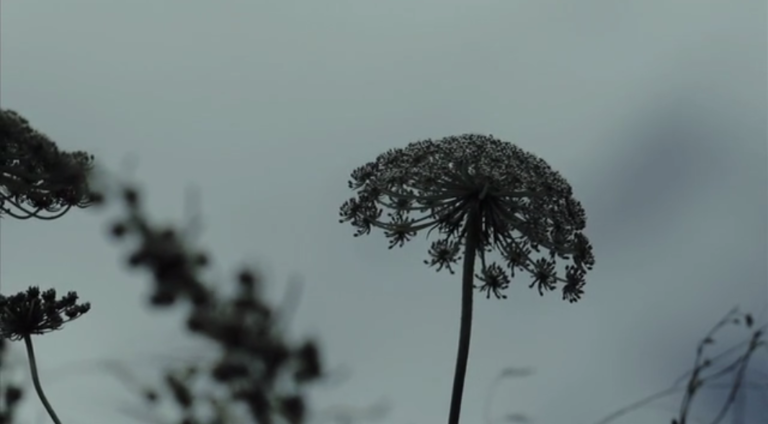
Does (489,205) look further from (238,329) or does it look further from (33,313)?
(238,329)

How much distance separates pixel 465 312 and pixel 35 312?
20.0ft

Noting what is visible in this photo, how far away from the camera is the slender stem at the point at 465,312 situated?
50.4ft

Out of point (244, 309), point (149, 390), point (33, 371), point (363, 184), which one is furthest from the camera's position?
point (363, 184)

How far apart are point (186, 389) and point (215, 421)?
0.58 feet

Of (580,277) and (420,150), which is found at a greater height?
(420,150)

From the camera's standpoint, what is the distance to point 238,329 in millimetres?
2279

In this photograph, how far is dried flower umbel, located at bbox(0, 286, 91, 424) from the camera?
1562 centimetres

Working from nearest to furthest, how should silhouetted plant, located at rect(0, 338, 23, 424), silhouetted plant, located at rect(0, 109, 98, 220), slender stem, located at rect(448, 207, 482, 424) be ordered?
silhouetted plant, located at rect(0, 338, 23, 424)
silhouetted plant, located at rect(0, 109, 98, 220)
slender stem, located at rect(448, 207, 482, 424)

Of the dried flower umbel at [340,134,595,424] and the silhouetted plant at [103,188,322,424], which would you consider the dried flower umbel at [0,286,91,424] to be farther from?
→ the silhouetted plant at [103,188,322,424]

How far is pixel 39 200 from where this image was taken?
14.6 m

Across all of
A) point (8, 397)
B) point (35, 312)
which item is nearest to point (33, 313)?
point (35, 312)

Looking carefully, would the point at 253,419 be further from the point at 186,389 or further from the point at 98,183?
the point at 98,183

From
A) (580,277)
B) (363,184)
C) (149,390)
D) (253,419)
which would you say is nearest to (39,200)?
(363,184)

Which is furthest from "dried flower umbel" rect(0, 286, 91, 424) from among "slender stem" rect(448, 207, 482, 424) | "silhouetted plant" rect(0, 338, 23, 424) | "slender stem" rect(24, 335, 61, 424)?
"silhouetted plant" rect(0, 338, 23, 424)
